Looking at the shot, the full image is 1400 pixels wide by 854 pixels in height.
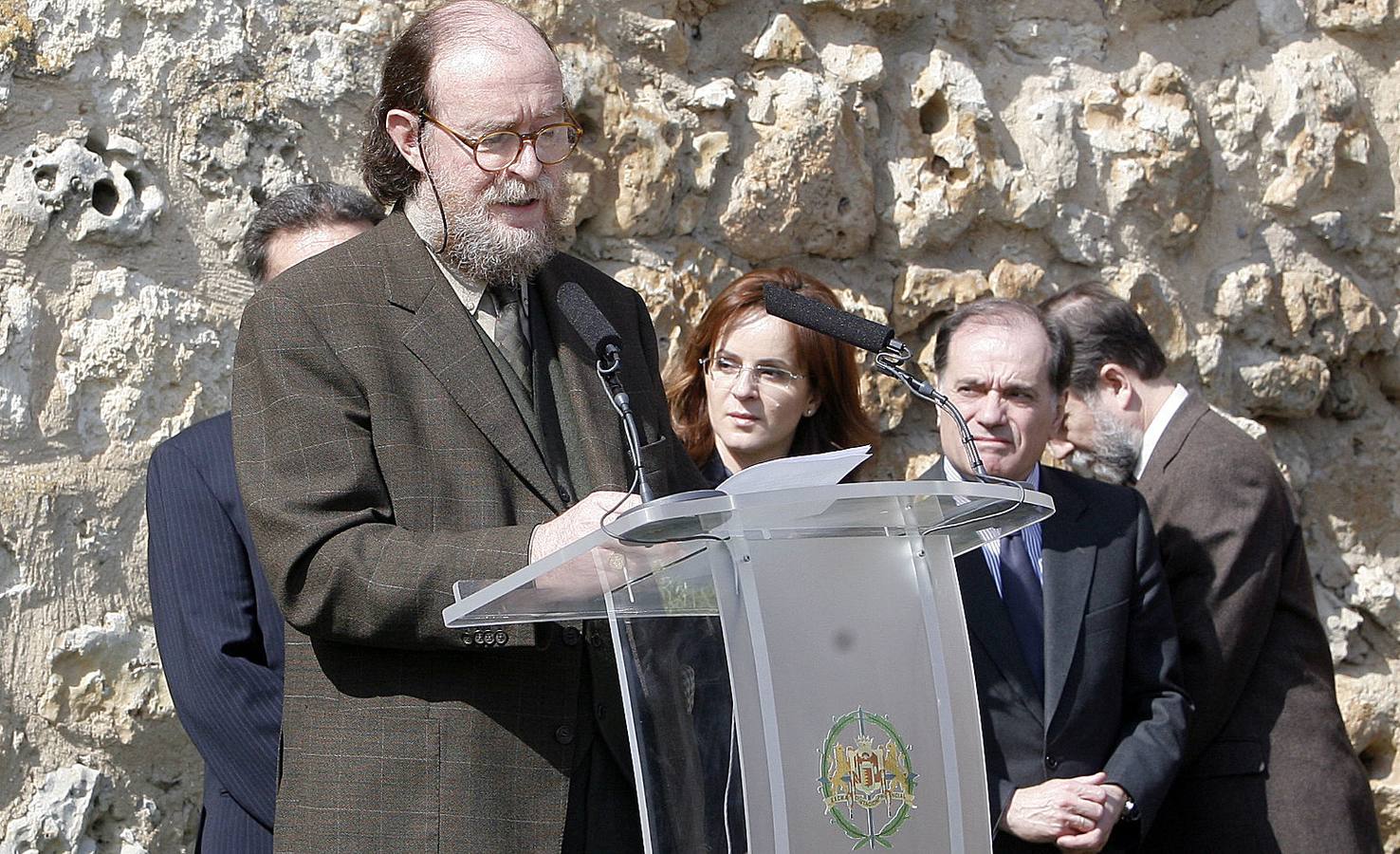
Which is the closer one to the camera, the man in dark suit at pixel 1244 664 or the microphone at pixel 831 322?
the microphone at pixel 831 322

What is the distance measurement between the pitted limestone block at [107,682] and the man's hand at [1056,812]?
1393mm

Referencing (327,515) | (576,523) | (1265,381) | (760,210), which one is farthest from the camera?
(1265,381)

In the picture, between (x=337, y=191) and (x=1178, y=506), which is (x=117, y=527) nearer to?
(x=337, y=191)

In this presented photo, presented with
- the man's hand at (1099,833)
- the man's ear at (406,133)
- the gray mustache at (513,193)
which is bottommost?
the man's hand at (1099,833)

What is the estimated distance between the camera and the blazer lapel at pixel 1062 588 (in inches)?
99.8

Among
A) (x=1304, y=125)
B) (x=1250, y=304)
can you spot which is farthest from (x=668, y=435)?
(x=1304, y=125)

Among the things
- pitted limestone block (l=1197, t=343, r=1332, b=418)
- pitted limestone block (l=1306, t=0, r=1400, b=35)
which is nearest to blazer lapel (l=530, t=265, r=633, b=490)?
pitted limestone block (l=1197, t=343, r=1332, b=418)

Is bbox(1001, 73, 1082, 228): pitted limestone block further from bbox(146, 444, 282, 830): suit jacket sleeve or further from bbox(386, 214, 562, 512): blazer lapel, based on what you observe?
bbox(146, 444, 282, 830): suit jacket sleeve

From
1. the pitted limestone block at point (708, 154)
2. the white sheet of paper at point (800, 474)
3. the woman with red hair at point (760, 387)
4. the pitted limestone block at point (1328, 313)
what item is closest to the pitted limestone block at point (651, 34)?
the pitted limestone block at point (708, 154)

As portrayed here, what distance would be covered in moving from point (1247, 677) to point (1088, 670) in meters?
0.50

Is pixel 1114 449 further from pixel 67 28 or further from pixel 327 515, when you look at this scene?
pixel 67 28

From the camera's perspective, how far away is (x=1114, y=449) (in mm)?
3129

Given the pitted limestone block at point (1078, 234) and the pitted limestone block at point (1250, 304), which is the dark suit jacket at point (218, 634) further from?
the pitted limestone block at point (1250, 304)

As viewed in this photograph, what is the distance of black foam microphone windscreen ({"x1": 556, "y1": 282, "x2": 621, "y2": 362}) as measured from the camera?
5.60 feet
